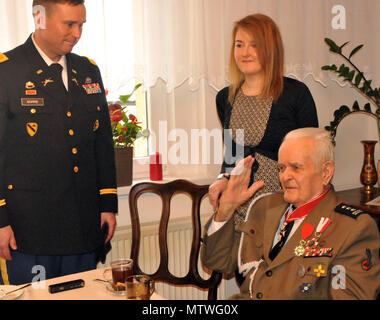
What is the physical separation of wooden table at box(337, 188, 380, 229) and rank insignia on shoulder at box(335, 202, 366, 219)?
1155mm

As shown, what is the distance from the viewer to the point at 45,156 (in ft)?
6.29

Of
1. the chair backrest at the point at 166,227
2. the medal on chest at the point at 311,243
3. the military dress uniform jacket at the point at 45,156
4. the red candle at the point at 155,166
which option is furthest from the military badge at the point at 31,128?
the medal on chest at the point at 311,243

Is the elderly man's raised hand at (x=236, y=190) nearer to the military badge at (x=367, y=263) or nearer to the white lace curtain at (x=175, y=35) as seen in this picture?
the military badge at (x=367, y=263)

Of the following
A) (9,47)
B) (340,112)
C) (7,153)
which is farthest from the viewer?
(340,112)

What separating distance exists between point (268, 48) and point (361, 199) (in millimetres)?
1287

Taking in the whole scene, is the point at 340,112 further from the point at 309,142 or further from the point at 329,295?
the point at 329,295

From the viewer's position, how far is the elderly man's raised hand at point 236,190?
1.69 m

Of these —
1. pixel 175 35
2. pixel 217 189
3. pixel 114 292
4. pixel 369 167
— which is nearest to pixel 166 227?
pixel 217 189

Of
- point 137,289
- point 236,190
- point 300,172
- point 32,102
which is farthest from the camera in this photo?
point 32,102

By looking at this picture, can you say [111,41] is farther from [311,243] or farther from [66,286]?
[311,243]

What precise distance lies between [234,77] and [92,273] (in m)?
1.21

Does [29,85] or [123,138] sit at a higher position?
[29,85]

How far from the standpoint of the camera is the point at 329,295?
153 centimetres
